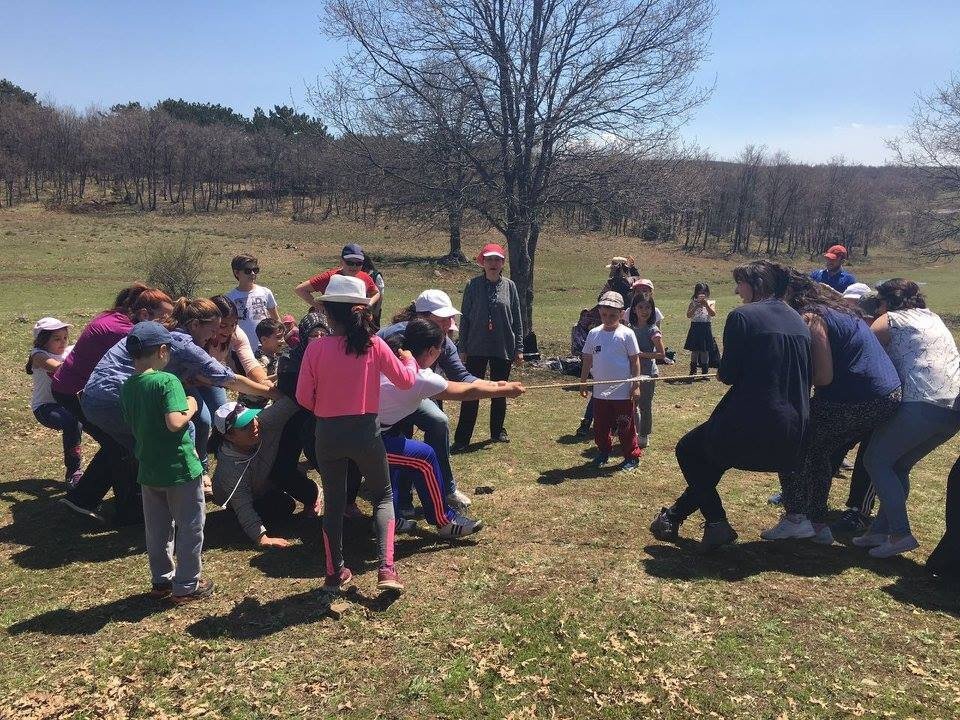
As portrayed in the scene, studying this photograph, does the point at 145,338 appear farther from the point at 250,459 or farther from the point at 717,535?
the point at 717,535

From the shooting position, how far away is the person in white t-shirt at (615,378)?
6.57 metres

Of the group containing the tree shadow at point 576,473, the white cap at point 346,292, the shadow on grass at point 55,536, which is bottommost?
the shadow on grass at point 55,536

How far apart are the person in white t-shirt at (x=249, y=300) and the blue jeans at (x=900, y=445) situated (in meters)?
5.66

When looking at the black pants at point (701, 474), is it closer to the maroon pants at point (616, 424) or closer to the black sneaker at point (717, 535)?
the black sneaker at point (717, 535)

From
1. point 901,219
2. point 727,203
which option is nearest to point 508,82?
point 727,203

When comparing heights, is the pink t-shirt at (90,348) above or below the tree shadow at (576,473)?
above

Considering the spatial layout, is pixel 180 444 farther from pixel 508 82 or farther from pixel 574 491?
pixel 508 82

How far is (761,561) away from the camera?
454cm

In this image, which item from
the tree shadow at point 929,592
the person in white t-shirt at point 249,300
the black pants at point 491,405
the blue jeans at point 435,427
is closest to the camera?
the tree shadow at point 929,592

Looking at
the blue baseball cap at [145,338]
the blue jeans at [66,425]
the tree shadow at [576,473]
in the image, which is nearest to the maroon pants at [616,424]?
the tree shadow at [576,473]

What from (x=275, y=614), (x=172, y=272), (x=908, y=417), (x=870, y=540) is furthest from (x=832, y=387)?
(x=172, y=272)

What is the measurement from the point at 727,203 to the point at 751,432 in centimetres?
7540

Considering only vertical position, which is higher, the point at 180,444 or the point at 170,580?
the point at 180,444

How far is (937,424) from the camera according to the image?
4.57 meters
